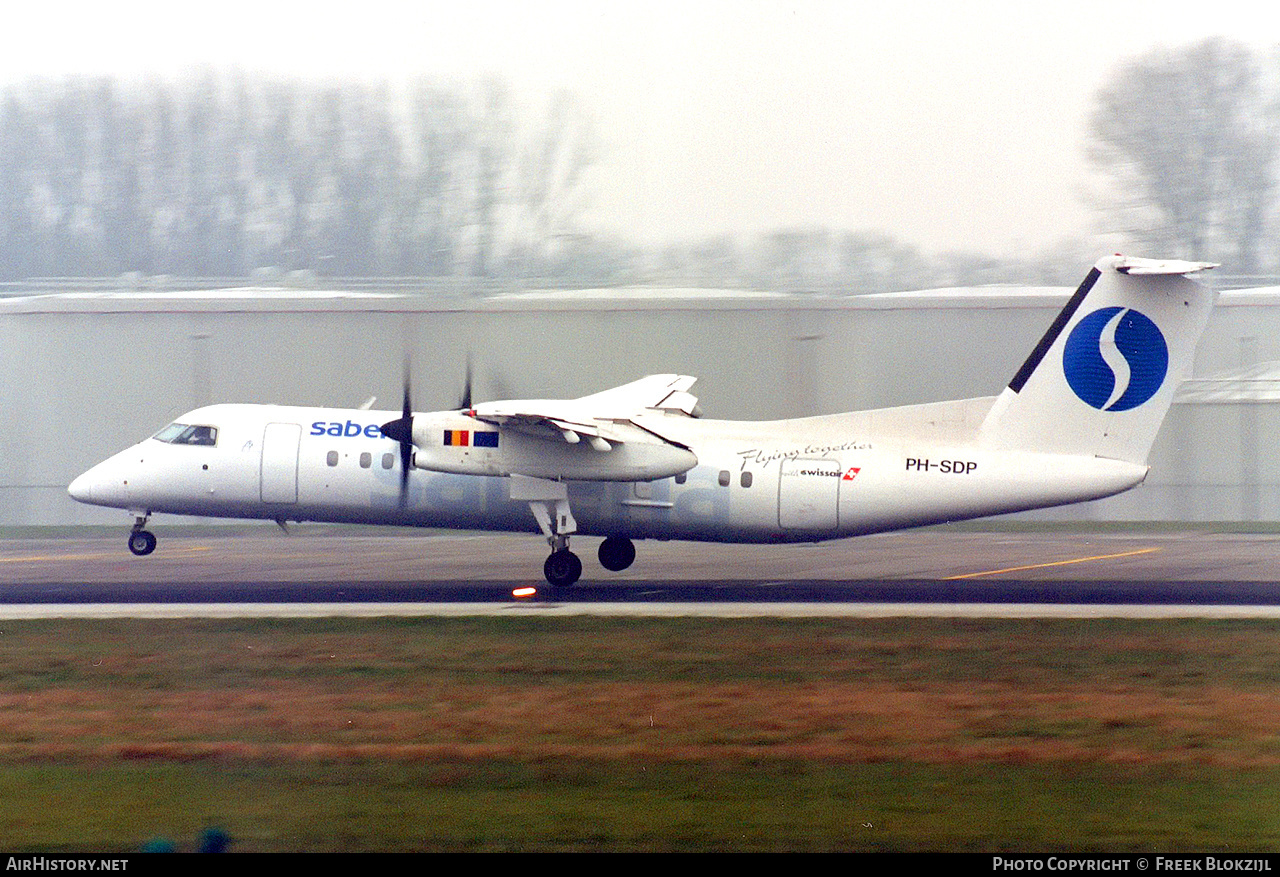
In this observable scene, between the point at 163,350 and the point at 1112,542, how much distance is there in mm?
17714

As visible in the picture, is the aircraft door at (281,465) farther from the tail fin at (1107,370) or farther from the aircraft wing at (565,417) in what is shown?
the tail fin at (1107,370)

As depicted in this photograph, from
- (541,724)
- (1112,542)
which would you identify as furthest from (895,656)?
(1112,542)

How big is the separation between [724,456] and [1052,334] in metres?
4.40

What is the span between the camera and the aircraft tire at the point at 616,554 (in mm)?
18219

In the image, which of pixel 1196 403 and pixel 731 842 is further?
pixel 1196 403

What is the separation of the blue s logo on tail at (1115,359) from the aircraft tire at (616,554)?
21.2ft

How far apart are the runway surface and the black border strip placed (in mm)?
2717

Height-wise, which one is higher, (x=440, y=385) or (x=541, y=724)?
(x=440, y=385)

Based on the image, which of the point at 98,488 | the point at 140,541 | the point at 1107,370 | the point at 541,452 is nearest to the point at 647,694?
the point at 541,452

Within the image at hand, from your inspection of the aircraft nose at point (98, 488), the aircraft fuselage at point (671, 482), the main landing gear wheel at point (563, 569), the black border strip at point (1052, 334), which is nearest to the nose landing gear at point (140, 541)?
the aircraft nose at point (98, 488)

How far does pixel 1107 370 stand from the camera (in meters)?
15.7

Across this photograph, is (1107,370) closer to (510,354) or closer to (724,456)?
(724,456)

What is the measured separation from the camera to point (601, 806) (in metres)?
7.30

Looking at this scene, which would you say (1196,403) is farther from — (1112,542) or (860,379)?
(860,379)
